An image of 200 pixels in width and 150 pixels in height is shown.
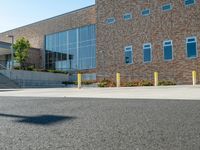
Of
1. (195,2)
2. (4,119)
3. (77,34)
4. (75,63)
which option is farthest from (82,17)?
(4,119)

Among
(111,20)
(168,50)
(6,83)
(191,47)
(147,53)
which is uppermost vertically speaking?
(111,20)

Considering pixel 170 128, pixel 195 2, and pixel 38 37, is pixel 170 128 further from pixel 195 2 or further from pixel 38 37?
pixel 38 37

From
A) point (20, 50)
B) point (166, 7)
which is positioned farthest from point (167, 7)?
point (20, 50)

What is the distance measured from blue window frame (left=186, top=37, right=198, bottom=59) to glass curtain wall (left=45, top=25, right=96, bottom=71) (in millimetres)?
15821

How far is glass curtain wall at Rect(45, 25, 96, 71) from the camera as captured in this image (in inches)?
1682

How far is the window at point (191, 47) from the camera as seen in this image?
93.6 feet

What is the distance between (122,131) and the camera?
4.03 m

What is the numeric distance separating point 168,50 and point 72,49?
761 inches

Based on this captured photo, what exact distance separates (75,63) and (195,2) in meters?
21.5

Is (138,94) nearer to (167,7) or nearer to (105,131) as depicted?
(105,131)

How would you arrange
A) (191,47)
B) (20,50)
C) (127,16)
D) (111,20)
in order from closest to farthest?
1. (191,47)
2. (127,16)
3. (111,20)
4. (20,50)

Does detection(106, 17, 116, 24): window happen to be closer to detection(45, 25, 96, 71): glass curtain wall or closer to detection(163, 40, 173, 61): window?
detection(45, 25, 96, 71): glass curtain wall

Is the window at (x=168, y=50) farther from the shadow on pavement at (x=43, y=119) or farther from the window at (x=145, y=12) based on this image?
the shadow on pavement at (x=43, y=119)

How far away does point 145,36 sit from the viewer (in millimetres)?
32000
